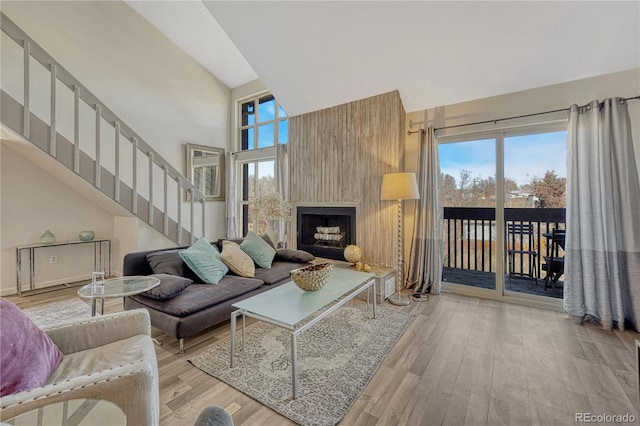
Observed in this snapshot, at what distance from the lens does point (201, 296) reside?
8.14 ft

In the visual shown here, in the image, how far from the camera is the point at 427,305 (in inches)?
131

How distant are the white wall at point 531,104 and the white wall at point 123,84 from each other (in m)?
4.33

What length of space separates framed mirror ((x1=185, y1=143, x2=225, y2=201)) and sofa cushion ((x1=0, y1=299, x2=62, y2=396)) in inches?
192

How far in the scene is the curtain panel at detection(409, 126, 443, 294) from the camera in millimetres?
3664

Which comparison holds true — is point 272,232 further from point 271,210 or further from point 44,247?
point 44,247

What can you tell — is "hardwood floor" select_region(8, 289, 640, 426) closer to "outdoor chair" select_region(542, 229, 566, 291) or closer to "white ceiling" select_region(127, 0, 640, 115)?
"outdoor chair" select_region(542, 229, 566, 291)

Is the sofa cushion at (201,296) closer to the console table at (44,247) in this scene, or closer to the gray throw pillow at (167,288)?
the gray throw pillow at (167,288)

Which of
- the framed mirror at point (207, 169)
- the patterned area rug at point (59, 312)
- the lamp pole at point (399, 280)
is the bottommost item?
the patterned area rug at point (59, 312)

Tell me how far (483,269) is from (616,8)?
2866 mm

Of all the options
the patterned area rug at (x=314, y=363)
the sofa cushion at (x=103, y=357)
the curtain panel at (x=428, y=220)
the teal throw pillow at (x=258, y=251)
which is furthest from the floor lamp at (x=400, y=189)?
the sofa cushion at (x=103, y=357)

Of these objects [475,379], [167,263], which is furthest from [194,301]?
[475,379]

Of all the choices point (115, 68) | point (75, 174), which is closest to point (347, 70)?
point (75, 174)

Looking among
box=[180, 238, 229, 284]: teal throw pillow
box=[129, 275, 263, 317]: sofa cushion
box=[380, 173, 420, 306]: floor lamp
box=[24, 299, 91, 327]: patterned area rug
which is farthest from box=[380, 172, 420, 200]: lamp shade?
box=[24, 299, 91, 327]: patterned area rug

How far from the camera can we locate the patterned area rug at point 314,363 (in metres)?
1.68
